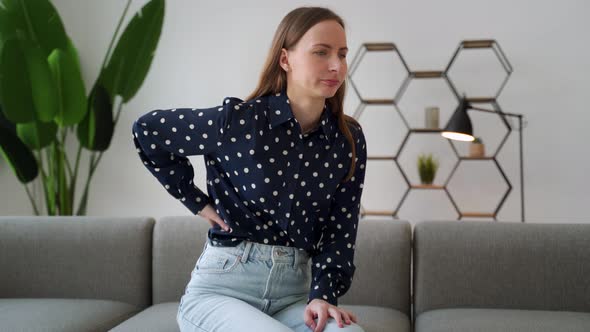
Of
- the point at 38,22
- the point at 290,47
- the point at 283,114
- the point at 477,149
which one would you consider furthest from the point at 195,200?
the point at 477,149

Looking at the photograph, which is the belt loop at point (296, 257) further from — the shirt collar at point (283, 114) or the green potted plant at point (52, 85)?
the green potted plant at point (52, 85)

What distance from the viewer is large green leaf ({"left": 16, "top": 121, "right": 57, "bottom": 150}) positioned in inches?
129

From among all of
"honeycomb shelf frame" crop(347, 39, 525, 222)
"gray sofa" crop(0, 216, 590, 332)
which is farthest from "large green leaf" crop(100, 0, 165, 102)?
"gray sofa" crop(0, 216, 590, 332)

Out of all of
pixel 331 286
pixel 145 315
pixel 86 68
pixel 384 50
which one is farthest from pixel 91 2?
pixel 331 286

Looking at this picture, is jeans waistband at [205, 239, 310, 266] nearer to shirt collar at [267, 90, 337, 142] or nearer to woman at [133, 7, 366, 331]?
woman at [133, 7, 366, 331]

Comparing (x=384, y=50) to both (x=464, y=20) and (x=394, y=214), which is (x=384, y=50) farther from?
(x=394, y=214)

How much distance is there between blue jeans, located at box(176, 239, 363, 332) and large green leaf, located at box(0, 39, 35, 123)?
6.35 feet

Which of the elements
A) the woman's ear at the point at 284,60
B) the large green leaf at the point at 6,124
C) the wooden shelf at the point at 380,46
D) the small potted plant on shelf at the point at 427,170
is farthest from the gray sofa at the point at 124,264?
the wooden shelf at the point at 380,46

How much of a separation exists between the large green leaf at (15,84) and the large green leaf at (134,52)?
60 centimetres

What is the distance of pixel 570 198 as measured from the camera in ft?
13.0

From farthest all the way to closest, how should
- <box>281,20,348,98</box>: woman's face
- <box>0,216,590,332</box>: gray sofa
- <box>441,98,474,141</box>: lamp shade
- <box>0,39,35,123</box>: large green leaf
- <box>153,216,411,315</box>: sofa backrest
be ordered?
<box>441,98,474,141</box>: lamp shade < <box>0,39,35,123</box>: large green leaf < <box>153,216,411,315</box>: sofa backrest < <box>0,216,590,332</box>: gray sofa < <box>281,20,348,98</box>: woman's face

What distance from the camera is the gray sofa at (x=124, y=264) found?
6.98 feet

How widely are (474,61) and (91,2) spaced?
257 centimetres

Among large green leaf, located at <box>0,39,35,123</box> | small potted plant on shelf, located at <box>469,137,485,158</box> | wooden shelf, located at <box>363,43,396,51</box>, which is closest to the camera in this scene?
large green leaf, located at <box>0,39,35,123</box>
